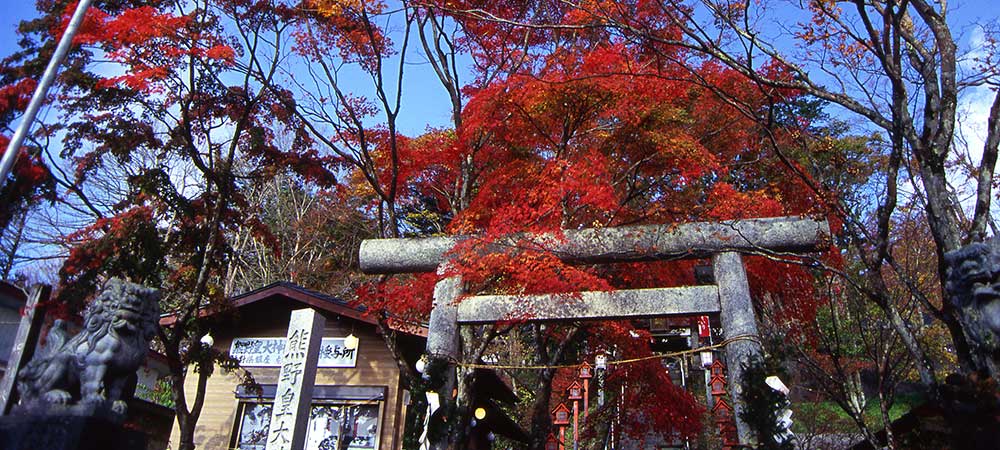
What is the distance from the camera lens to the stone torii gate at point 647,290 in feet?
32.9

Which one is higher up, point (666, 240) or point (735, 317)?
point (666, 240)

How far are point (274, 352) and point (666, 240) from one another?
9.47 metres

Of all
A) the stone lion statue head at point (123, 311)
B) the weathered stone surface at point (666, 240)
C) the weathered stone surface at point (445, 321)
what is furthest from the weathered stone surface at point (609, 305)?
the stone lion statue head at point (123, 311)

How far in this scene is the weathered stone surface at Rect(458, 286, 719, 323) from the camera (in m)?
10.1

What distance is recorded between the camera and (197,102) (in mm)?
12094

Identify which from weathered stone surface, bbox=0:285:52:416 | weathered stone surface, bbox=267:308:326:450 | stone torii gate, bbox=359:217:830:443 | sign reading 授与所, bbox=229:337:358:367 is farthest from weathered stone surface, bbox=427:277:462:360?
weathered stone surface, bbox=0:285:52:416

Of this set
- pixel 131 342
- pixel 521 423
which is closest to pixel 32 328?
pixel 131 342

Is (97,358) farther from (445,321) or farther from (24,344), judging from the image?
(445,321)

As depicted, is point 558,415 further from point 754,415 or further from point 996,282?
point 996,282

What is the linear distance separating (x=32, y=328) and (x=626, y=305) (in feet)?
28.6

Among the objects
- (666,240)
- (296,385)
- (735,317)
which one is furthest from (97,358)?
(735,317)

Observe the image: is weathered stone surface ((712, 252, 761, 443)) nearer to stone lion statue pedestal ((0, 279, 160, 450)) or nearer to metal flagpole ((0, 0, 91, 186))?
stone lion statue pedestal ((0, 279, 160, 450))

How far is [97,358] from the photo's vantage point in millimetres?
6230

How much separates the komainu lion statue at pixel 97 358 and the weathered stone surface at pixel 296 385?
2943 millimetres
